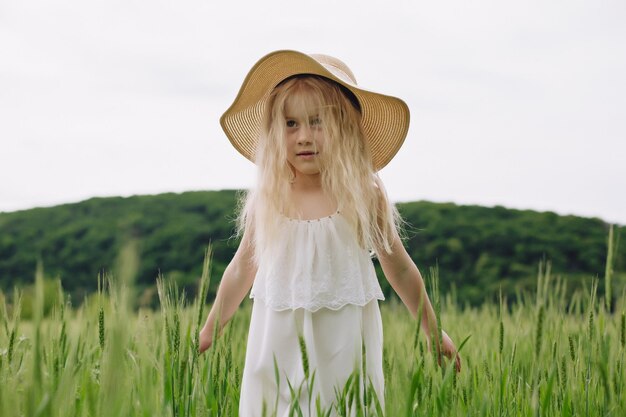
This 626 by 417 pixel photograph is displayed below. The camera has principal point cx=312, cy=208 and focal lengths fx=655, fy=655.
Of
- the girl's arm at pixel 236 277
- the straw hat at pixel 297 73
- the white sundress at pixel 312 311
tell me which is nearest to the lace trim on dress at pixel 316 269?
the white sundress at pixel 312 311

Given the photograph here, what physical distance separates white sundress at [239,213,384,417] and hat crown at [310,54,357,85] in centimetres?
48

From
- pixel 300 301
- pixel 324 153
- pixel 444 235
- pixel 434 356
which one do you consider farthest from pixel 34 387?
pixel 444 235

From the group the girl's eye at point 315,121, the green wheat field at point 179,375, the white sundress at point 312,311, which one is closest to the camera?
the green wheat field at point 179,375

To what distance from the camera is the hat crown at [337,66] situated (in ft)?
7.14

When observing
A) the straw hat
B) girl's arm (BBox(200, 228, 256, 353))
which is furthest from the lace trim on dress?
the straw hat

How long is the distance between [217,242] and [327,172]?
5.95 metres

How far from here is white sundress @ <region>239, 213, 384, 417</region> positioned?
1982 millimetres

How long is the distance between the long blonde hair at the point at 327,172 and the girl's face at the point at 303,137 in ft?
0.04

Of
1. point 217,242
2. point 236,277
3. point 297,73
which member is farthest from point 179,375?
point 217,242

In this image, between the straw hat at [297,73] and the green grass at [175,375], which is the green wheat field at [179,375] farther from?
the straw hat at [297,73]

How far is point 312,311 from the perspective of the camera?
6.57 ft

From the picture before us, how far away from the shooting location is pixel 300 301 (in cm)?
200

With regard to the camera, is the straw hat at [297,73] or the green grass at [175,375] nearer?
the green grass at [175,375]

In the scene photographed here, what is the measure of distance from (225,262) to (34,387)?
308 inches
